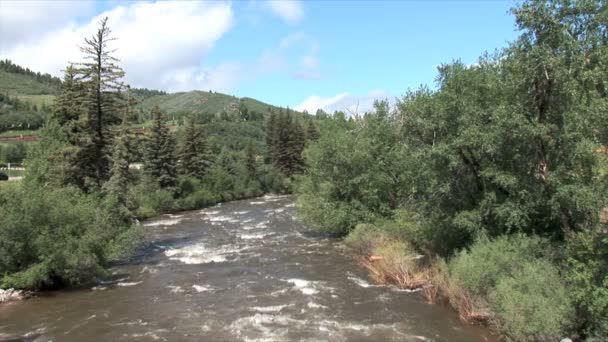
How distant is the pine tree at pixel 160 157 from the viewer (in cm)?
6131

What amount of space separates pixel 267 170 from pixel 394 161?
5150 centimetres

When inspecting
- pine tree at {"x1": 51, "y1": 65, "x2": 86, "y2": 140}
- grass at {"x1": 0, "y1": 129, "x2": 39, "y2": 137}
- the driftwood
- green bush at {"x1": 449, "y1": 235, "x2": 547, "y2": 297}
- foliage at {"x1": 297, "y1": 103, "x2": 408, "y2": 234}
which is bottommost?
the driftwood

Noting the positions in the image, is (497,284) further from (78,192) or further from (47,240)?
(78,192)

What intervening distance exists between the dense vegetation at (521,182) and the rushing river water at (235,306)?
1699 millimetres

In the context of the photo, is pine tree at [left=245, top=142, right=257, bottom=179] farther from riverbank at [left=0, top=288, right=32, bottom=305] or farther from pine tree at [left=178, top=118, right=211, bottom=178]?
riverbank at [left=0, top=288, right=32, bottom=305]

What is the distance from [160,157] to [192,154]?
848cm

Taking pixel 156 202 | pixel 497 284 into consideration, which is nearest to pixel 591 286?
pixel 497 284

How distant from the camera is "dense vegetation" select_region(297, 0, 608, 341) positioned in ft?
47.6

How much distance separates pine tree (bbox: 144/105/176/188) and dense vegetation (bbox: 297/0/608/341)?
43.2 metres

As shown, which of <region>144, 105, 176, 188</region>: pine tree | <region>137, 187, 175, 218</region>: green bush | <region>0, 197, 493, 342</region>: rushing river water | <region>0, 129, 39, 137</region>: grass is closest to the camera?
<region>0, 197, 493, 342</region>: rushing river water

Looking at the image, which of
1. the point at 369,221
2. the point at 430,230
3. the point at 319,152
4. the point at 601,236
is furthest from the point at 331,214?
the point at 601,236

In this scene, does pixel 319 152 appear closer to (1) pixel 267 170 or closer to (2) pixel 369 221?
(2) pixel 369 221

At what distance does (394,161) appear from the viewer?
108 ft

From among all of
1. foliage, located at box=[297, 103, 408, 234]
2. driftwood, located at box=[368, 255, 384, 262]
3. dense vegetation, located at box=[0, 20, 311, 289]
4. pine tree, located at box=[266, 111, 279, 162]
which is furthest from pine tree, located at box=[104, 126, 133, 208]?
pine tree, located at box=[266, 111, 279, 162]
